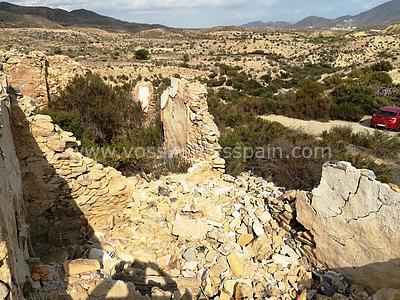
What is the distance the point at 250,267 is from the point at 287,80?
25.8 metres

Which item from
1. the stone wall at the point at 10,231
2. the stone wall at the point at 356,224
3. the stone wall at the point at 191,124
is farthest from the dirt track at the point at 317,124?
the stone wall at the point at 10,231

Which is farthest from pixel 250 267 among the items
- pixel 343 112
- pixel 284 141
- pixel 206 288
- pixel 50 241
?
pixel 343 112

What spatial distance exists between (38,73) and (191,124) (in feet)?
20.2

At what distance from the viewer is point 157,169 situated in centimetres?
852

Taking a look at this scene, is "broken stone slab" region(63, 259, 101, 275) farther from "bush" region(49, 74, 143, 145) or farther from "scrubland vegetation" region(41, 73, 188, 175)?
"bush" region(49, 74, 143, 145)

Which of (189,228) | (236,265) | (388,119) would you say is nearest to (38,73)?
(189,228)

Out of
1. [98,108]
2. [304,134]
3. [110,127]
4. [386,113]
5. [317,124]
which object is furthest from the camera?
[317,124]

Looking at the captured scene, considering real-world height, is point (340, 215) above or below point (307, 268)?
above

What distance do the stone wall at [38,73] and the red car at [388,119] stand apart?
13.2 metres

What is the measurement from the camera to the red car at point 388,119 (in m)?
16.2

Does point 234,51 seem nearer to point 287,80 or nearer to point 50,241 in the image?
point 287,80

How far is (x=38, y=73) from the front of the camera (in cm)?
1164

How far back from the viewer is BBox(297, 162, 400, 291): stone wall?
4.90m

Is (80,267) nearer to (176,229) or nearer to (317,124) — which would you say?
(176,229)
